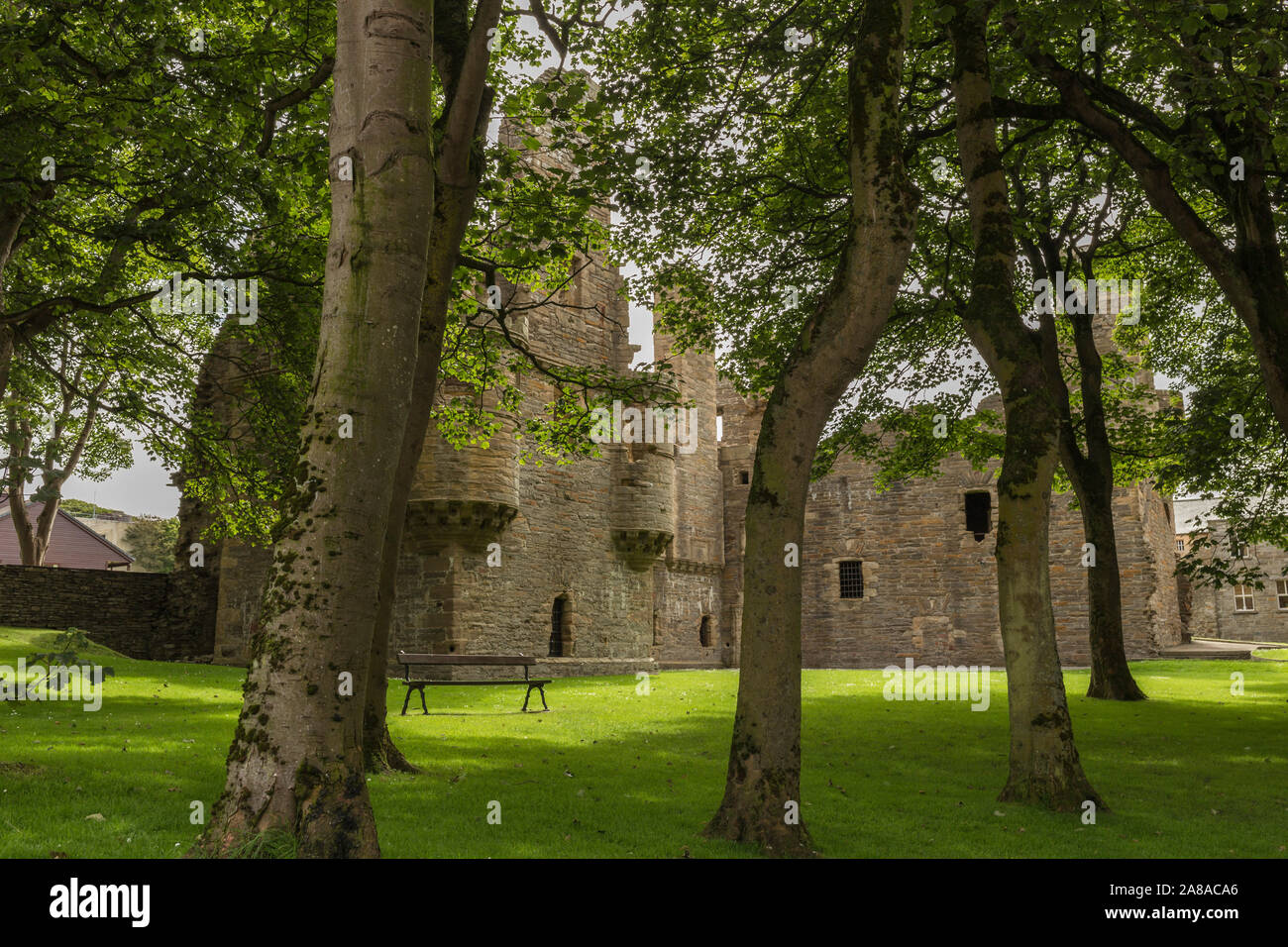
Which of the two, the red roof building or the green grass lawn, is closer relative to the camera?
the green grass lawn

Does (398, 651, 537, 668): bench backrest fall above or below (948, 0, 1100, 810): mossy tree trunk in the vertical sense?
below

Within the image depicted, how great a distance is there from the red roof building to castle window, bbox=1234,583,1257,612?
51.6 metres

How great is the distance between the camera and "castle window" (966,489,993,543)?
3166cm

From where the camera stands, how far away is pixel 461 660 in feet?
47.1

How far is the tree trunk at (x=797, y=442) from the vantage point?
19.0 feet

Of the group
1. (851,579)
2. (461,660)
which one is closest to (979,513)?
(851,579)

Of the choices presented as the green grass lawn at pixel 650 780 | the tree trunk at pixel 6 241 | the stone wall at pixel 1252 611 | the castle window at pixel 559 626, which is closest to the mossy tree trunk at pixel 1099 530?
the green grass lawn at pixel 650 780

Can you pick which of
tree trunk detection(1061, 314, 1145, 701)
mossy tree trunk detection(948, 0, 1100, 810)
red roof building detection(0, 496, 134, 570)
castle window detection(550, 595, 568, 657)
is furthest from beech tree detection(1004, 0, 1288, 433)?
red roof building detection(0, 496, 134, 570)

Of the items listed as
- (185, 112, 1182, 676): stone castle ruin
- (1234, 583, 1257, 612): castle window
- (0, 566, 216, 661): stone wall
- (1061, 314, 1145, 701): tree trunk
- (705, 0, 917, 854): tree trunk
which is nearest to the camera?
(705, 0, 917, 854): tree trunk

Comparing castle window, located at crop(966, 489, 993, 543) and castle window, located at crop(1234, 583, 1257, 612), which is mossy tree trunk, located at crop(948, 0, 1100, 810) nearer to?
castle window, located at crop(966, 489, 993, 543)

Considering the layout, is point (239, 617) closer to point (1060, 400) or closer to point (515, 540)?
point (515, 540)

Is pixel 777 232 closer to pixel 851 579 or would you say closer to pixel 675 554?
pixel 675 554

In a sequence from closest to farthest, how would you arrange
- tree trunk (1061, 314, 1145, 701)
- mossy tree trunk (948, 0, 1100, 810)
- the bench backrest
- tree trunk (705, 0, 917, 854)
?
tree trunk (705, 0, 917, 854) < mossy tree trunk (948, 0, 1100, 810) < the bench backrest < tree trunk (1061, 314, 1145, 701)

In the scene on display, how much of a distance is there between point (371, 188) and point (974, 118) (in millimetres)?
5962
